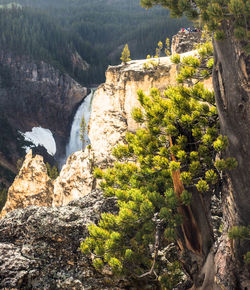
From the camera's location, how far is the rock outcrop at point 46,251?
7.18 m

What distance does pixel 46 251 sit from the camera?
7848 millimetres

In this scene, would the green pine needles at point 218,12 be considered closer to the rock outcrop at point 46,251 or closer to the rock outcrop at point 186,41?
the rock outcrop at point 46,251

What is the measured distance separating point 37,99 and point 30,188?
5845cm

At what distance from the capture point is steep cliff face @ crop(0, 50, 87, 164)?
94438 mm

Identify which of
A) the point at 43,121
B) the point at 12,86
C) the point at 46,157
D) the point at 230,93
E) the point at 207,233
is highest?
the point at 12,86

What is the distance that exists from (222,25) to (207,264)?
5.54 meters

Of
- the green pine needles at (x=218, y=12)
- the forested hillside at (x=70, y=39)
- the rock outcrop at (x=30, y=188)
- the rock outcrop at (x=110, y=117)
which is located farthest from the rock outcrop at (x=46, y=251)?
the forested hillside at (x=70, y=39)

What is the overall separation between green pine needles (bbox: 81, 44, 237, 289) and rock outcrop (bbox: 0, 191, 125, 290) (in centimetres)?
106

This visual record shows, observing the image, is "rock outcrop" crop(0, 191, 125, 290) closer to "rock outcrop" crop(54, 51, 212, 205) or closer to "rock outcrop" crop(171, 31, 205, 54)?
"rock outcrop" crop(54, 51, 212, 205)

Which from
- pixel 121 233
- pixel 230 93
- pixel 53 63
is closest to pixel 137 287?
pixel 121 233

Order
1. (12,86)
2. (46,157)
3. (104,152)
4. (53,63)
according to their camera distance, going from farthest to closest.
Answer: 1. (53,63)
2. (12,86)
3. (46,157)
4. (104,152)

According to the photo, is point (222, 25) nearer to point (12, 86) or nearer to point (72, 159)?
point (72, 159)

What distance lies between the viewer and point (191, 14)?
5.49 metres

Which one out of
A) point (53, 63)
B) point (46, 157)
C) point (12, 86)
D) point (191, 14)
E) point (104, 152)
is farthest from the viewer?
point (53, 63)
